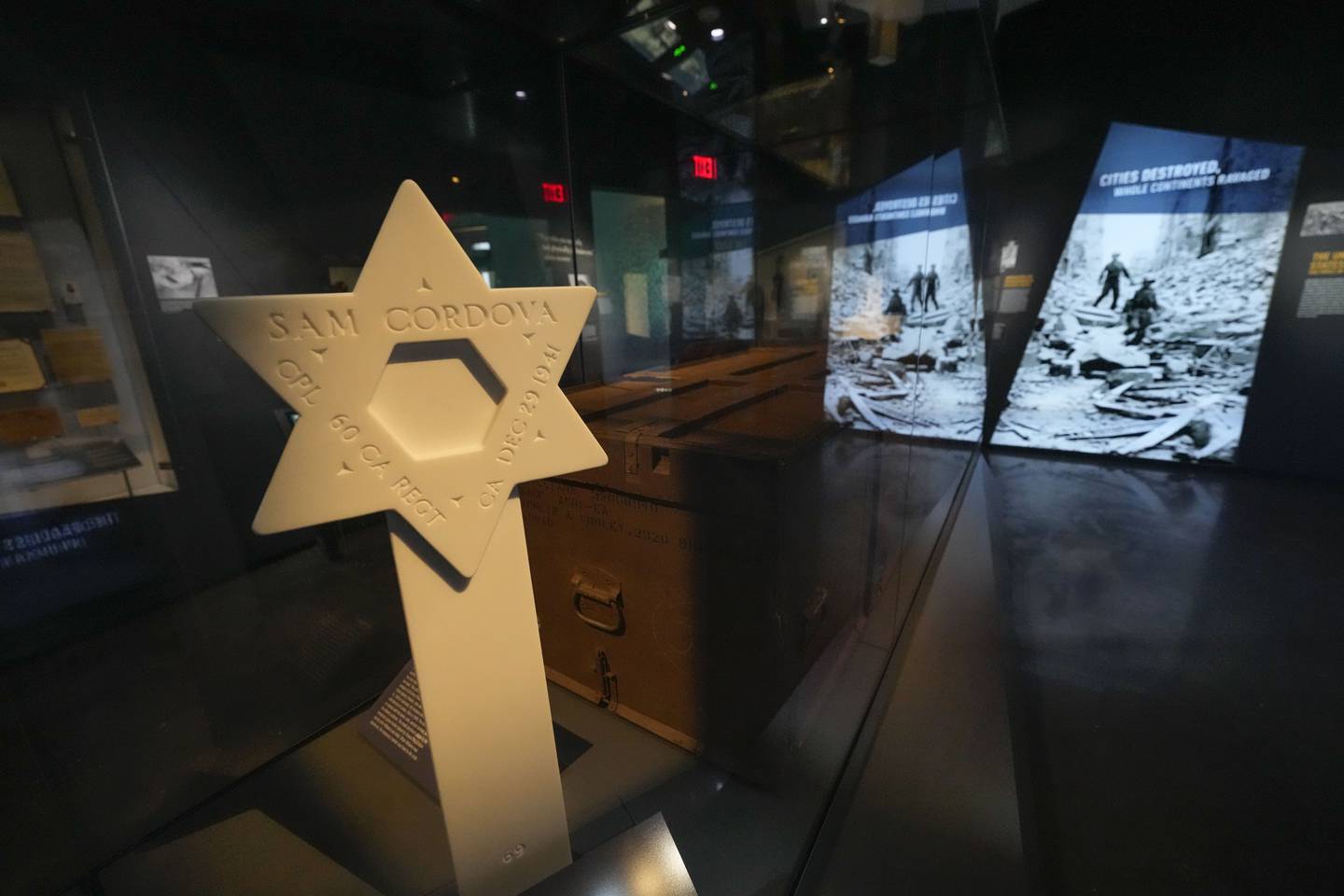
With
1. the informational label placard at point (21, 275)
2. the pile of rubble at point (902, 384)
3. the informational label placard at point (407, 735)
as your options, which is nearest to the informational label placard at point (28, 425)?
the informational label placard at point (21, 275)

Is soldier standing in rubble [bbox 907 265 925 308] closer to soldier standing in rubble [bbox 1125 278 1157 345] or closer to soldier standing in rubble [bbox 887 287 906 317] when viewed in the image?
soldier standing in rubble [bbox 887 287 906 317]

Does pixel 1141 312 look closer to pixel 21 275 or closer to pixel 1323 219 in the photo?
pixel 1323 219

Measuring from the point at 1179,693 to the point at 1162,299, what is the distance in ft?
9.21

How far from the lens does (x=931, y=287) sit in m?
1.99

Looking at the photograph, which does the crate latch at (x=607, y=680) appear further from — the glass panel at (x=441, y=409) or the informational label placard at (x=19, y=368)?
the informational label placard at (x=19, y=368)

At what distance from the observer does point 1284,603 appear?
1.87 meters

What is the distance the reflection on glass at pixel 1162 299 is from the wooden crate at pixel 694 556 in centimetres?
323

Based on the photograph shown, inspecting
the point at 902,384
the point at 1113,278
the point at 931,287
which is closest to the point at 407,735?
the point at 902,384

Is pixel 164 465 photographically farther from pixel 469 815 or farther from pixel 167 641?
pixel 469 815

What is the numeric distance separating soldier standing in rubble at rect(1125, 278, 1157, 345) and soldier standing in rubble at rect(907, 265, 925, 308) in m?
2.45

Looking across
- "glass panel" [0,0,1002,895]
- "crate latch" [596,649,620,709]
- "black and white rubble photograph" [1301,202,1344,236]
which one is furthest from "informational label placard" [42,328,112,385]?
"black and white rubble photograph" [1301,202,1344,236]

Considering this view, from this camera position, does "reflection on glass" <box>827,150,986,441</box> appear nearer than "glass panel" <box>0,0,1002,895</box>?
No

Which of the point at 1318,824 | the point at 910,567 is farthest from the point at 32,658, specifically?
the point at 1318,824

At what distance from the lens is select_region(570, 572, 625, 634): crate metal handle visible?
1.06 meters
